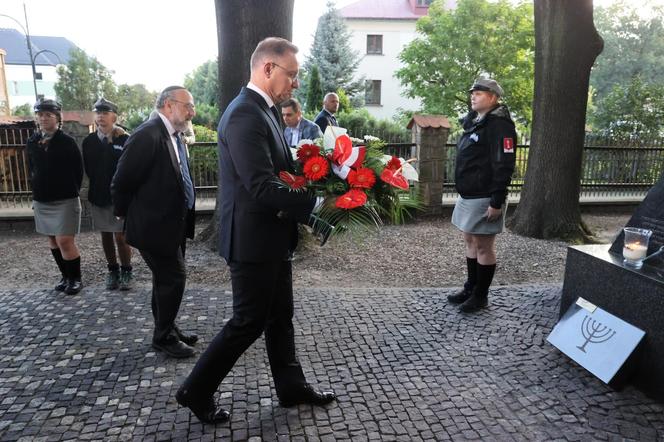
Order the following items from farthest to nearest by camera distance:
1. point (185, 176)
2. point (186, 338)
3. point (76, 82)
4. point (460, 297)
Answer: point (76, 82), point (460, 297), point (186, 338), point (185, 176)

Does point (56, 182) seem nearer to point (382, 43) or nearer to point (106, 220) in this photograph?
point (106, 220)

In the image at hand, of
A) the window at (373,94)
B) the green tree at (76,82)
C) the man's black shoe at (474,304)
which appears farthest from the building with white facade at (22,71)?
the man's black shoe at (474,304)

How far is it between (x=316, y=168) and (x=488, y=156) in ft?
8.05

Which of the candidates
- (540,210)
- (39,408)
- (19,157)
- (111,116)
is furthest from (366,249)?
(19,157)

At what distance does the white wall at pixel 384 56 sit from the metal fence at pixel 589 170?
29.1 metres

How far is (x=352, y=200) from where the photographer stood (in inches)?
102

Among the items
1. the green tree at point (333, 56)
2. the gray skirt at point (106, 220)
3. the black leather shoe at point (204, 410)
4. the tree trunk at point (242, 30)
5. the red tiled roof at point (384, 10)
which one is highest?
the red tiled roof at point (384, 10)

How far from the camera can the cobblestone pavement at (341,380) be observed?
3002 mm

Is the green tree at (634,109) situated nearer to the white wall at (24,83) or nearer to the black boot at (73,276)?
the black boot at (73,276)

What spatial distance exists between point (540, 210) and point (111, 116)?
21.8ft

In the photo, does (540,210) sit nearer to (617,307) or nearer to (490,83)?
(490,83)

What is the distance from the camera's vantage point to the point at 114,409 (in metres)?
3.19

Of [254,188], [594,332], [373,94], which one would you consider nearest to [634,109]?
[594,332]

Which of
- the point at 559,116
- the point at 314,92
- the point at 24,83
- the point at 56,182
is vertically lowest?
the point at 56,182
